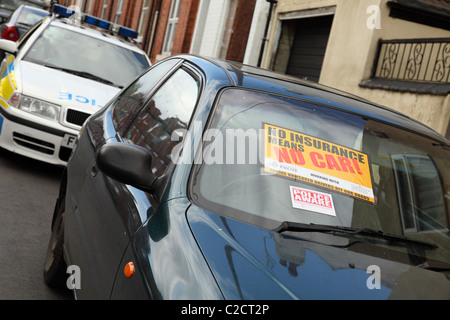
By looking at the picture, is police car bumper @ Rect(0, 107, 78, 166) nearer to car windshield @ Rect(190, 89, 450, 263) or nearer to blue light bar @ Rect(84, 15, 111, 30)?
blue light bar @ Rect(84, 15, 111, 30)

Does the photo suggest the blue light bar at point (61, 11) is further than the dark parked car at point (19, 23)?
No

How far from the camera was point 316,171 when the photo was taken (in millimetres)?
2529

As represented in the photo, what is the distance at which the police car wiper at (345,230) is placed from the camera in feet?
7.45

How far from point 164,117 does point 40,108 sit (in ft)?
12.1

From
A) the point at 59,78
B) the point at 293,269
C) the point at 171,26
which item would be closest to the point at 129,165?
the point at 293,269

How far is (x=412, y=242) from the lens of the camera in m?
2.47

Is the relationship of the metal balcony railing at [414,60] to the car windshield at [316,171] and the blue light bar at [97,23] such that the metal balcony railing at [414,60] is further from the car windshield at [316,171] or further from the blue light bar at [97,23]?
the car windshield at [316,171]

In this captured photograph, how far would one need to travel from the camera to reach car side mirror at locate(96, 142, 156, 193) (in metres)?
2.39

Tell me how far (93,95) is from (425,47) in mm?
5265

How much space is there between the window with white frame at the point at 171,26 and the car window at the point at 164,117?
18.2 m

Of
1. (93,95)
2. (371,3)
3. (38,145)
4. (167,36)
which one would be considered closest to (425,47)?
(371,3)

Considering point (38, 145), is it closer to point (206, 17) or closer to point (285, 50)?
point (285, 50)

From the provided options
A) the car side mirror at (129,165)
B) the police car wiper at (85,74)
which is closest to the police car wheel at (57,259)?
the car side mirror at (129,165)

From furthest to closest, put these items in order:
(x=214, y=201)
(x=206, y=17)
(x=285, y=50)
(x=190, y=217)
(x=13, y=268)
Result: (x=206, y=17), (x=285, y=50), (x=13, y=268), (x=214, y=201), (x=190, y=217)
